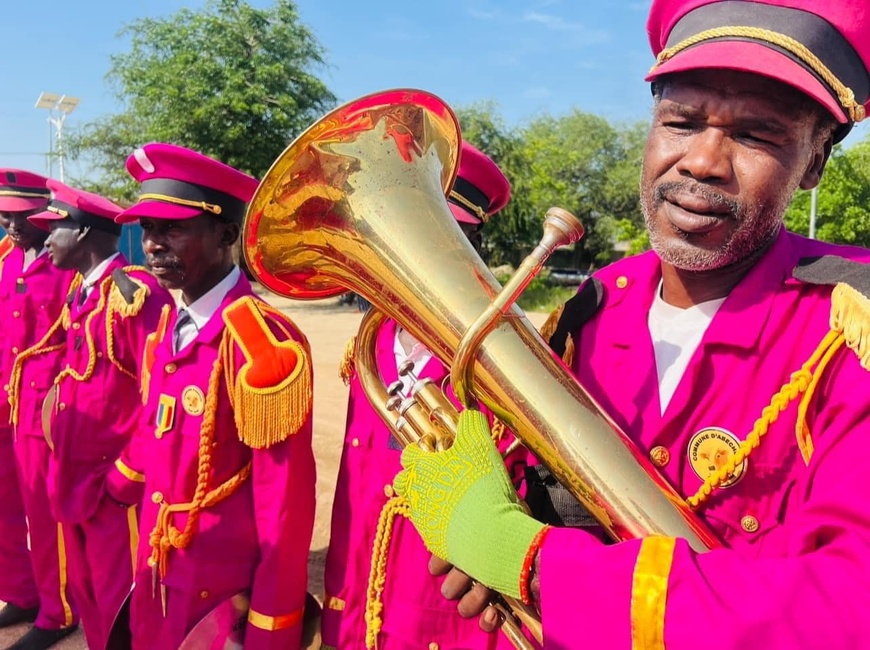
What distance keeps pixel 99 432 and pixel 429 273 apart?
9.08ft

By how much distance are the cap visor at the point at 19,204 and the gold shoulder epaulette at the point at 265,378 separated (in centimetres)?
340

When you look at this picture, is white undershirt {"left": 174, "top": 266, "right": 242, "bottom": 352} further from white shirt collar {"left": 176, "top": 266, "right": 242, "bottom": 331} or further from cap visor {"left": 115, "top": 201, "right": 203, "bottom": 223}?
cap visor {"left": 115, "top": 201, "right": 203, "bottom": 223}

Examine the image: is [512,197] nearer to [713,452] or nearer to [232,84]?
[232,84]

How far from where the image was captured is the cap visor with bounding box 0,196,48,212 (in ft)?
15.6

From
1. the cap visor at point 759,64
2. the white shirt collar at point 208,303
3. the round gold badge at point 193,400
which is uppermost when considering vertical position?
the cap visor at point 759,64

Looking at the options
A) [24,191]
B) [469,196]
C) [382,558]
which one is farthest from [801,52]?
[24,191]

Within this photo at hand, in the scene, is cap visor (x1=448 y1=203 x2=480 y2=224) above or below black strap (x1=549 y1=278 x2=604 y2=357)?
above

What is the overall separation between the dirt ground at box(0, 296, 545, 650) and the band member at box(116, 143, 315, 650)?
200 centimetres

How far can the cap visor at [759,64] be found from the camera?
1104 mm

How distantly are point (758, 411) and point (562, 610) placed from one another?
0.56 metres

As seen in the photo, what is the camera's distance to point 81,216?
3971mm

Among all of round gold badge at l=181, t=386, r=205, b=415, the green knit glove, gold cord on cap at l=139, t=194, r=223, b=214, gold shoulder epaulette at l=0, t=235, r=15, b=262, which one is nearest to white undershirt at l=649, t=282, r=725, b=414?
the green knit glove

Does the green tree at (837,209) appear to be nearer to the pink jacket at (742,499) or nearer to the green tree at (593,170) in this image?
the green tree at (593,170)

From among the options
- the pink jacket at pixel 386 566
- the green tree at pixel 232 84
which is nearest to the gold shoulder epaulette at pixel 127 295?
the pink jacket at pixel 386 566
